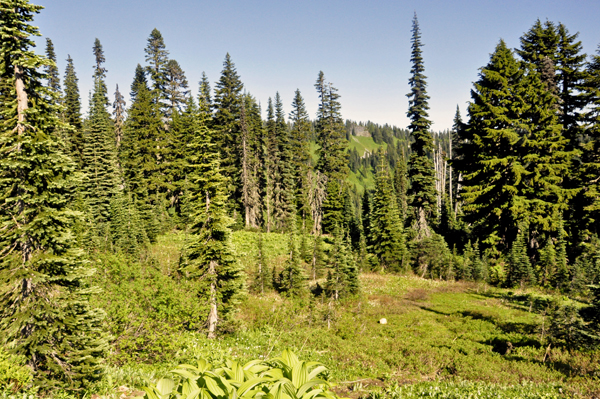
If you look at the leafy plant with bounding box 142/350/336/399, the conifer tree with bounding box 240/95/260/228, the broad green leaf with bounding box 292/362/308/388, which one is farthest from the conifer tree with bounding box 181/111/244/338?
the conifer tree with bounding box 240/95/260/228

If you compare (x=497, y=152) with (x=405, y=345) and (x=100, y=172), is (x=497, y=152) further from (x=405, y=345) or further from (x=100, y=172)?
(x=100, y=172)

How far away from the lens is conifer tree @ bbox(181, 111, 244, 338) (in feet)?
49.1

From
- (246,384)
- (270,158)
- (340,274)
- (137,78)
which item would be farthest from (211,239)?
(137,78)

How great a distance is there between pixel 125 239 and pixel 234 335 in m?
18.4

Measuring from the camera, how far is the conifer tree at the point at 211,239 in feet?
49.1

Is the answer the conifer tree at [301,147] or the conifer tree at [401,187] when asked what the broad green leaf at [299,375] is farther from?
the conifer tree at [401,187]

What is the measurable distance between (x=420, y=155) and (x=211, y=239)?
81.5 ft

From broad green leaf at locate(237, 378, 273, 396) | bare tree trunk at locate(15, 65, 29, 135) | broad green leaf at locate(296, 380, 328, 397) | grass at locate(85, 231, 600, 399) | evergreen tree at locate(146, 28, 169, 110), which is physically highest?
evergreen tree at locate(146, 28, 169, 110)

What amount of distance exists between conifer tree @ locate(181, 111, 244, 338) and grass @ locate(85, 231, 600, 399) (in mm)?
1054

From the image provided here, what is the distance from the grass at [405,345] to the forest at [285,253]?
0.11 meters

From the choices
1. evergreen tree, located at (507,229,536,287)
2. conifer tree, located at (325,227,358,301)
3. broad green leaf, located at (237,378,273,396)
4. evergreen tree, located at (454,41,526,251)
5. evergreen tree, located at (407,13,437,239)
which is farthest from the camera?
evergreen tree, located at (407,13,437,239)

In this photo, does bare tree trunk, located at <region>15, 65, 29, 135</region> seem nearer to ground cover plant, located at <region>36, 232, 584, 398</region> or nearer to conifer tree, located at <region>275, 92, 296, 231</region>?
ground cover plant, located at <region>36, 232, 584, 398</region>

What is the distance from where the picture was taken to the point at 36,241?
24.8 feet

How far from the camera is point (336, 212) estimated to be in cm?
4972
